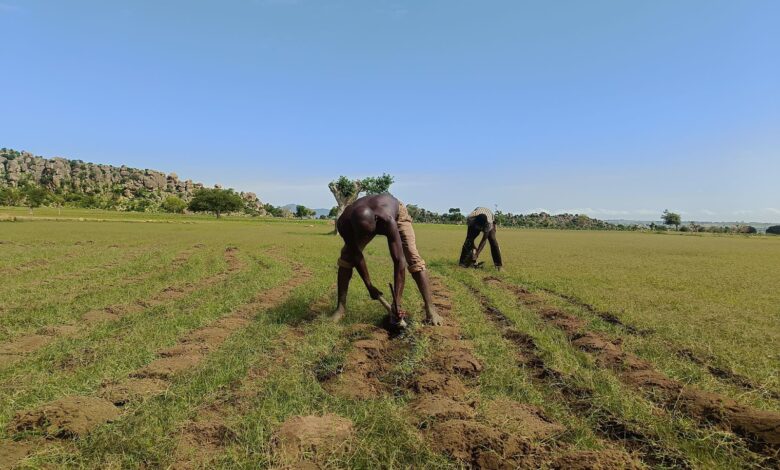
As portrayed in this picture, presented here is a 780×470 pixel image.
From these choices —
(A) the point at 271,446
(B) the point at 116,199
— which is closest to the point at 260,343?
(A) the point at 271,446

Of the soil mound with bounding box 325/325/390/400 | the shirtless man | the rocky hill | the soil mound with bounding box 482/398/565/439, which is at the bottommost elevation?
the soil mound with bounding box 325/325/390/400

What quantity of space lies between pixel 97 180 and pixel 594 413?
168 metres

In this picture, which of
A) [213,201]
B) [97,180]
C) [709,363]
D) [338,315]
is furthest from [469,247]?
[97,180]

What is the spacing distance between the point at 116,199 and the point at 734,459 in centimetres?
11650

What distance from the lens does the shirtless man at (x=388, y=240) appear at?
5.32 m

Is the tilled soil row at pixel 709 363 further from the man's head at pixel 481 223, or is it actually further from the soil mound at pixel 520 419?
the man's head at pixel 481 223

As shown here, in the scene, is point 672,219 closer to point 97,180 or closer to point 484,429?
point 484,429

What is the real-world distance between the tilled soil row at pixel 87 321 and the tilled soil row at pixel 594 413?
5.19 m

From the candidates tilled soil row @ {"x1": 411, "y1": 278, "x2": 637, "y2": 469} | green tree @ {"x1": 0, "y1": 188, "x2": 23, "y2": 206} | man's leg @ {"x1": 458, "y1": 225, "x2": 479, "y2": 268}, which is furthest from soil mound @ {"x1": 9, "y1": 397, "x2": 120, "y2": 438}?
green tree @ {"x1": 0, "y1": 188, "x2": 23, "y2": 206}

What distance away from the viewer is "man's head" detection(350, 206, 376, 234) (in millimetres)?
5328

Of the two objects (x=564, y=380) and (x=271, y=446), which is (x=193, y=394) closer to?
(x=271, y=446)

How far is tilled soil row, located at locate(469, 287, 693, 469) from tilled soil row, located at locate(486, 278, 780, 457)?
1.82 ft

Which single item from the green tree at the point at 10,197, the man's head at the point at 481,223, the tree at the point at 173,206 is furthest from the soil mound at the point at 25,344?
A: the tree at the point at 173,206

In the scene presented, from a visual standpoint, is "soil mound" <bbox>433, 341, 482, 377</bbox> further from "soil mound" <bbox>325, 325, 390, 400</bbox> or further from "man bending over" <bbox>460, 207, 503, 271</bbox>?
"man bending over" <bbox>460, 207, 503, 271</bbox>
